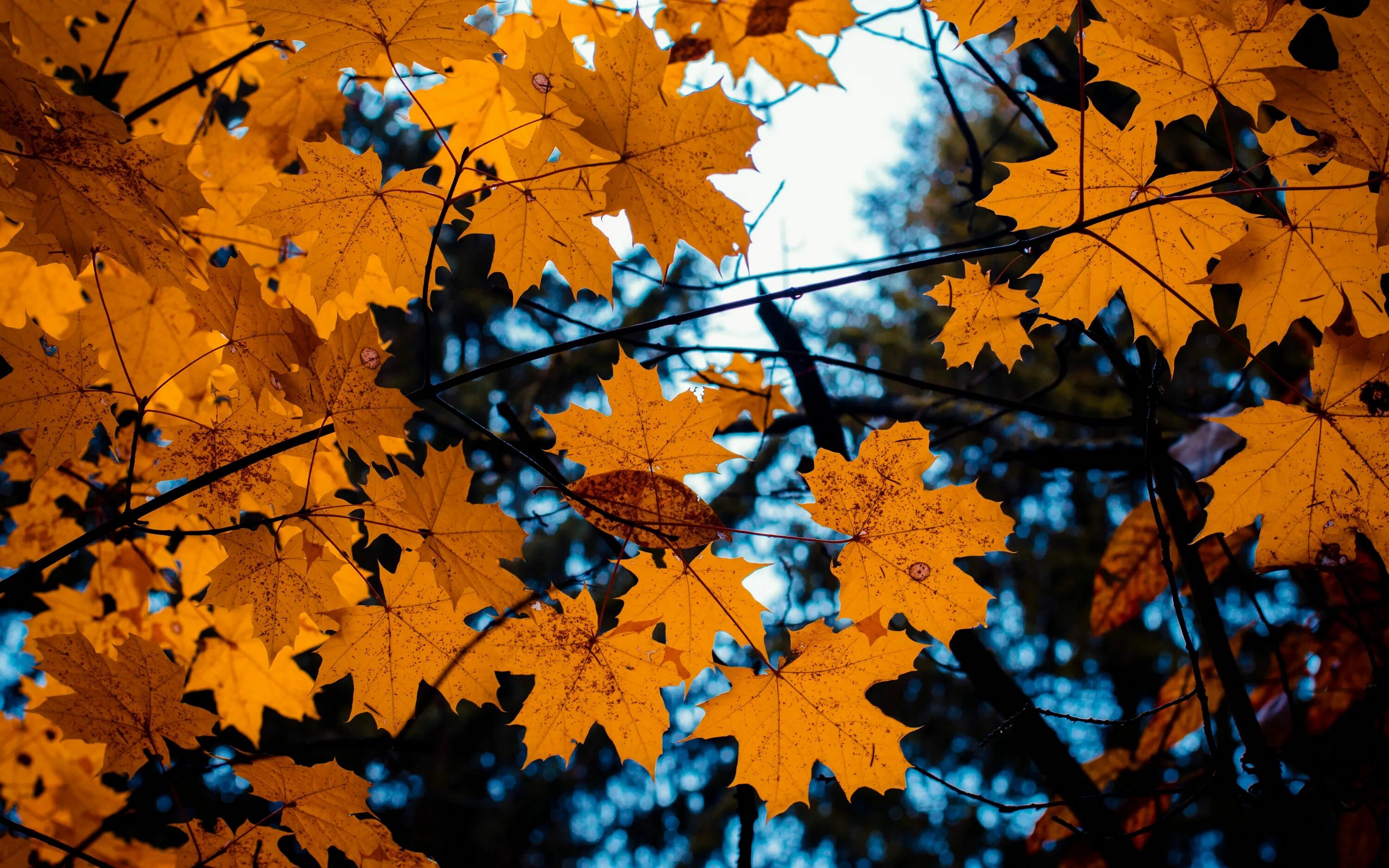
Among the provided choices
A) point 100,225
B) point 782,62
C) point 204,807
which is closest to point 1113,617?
point 782,62

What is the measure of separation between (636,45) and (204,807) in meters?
5.06

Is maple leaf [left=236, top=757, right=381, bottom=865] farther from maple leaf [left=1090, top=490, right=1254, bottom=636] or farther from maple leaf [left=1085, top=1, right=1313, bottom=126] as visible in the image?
maple leaf [left=1090, top=490, right=1254, bottom=636]

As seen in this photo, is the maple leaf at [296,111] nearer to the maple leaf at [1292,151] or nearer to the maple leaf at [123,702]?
the maple leaf at [123,702]

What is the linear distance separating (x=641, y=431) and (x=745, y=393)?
2.68 ft

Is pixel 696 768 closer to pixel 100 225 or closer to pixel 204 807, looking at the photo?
pixel 204 807

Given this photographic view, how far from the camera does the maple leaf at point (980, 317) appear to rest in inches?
55.8

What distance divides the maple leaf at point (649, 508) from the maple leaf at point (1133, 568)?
1.57 meters

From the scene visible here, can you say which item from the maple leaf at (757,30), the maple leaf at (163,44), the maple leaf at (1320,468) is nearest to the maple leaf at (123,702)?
the maple leaf at (163,44)

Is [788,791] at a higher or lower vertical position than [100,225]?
lower

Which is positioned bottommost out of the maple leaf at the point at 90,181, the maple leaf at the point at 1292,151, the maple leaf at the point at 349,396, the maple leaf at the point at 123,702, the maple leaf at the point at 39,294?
the maple leaf at the point at 123,702

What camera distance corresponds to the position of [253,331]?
108cm

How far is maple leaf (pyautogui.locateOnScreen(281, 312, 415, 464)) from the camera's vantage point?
3.37 ft

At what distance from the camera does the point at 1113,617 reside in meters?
2.19

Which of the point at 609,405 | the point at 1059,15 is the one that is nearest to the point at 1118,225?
the point at 1059,15
